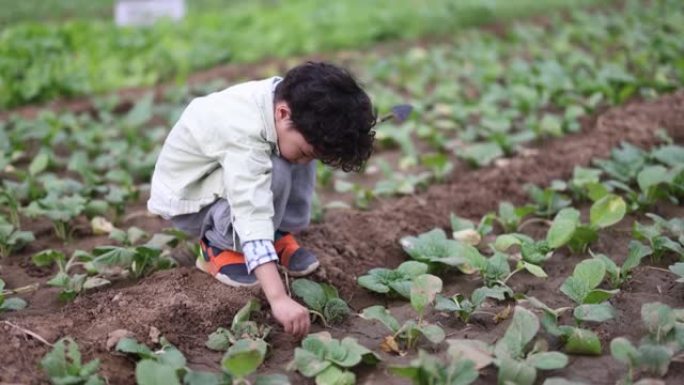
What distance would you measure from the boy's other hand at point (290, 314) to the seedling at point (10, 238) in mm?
1333

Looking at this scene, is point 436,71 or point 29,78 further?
point 436,71

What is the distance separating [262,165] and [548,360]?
40.9 inches

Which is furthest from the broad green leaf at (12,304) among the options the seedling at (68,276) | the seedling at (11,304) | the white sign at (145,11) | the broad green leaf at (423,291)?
the white sign at (145,11)

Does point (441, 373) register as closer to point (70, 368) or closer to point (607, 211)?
point (70, 368)

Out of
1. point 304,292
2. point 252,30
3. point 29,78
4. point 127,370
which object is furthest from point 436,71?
point 127,370

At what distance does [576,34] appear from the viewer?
692 cm

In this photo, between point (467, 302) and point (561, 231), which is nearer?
point (467, 302)

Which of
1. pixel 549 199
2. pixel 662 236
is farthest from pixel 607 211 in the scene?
pixel 549 199

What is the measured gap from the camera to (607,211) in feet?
10.3

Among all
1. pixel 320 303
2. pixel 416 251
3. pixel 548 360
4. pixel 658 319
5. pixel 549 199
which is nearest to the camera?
pixel 548 360

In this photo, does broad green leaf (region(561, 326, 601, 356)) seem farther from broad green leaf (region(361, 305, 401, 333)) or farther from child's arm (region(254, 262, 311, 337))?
child's arm (region(254, 262, 311, 337))

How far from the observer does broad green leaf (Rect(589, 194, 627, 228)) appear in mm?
3124

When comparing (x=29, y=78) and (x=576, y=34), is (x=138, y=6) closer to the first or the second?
(x=29, y=78)

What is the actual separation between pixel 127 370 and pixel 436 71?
429 centimetres
